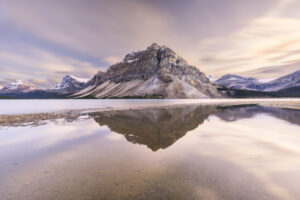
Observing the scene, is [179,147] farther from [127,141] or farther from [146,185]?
[146,185]

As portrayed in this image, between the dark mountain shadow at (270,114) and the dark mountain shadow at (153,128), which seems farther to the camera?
the dark mountain shadow at (270,114)

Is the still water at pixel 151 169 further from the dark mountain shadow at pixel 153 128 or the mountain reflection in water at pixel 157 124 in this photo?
the mountain reflection in water at pixel 157 124

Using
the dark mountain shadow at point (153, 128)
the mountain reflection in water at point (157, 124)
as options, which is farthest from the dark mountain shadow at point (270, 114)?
the dark mountain shadow at point (153, 128)

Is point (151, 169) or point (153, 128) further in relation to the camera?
point (153, 128)

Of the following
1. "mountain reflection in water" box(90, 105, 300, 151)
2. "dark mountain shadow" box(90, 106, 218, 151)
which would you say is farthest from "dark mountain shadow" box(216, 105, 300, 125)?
"dark mountain shadow" box(90, 106, 218, 151)

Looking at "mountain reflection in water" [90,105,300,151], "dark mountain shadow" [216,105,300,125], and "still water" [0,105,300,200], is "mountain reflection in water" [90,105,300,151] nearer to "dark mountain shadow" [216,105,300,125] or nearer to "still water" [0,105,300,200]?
"dark mountain shadow" [216,105,300,125]

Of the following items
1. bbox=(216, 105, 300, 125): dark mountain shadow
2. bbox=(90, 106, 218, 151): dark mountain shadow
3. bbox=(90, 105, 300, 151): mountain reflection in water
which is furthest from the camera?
bbox=(216, 105, 300, 125): dark mountain shadow

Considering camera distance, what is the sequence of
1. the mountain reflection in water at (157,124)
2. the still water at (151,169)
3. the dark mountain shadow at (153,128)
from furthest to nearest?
the mountain reflection in water at (157,124) → the dark mountain shadow at (153,128) → the still water at (151,169)

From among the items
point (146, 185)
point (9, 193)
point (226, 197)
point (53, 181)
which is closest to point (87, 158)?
point (53, 181)

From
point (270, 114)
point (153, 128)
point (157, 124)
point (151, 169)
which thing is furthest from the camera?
point (270, 114)

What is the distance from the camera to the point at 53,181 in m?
6.84

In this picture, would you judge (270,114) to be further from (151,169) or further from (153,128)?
(151,169)

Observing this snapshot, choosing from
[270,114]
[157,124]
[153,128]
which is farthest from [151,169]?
[270,114]

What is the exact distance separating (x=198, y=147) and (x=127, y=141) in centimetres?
632
